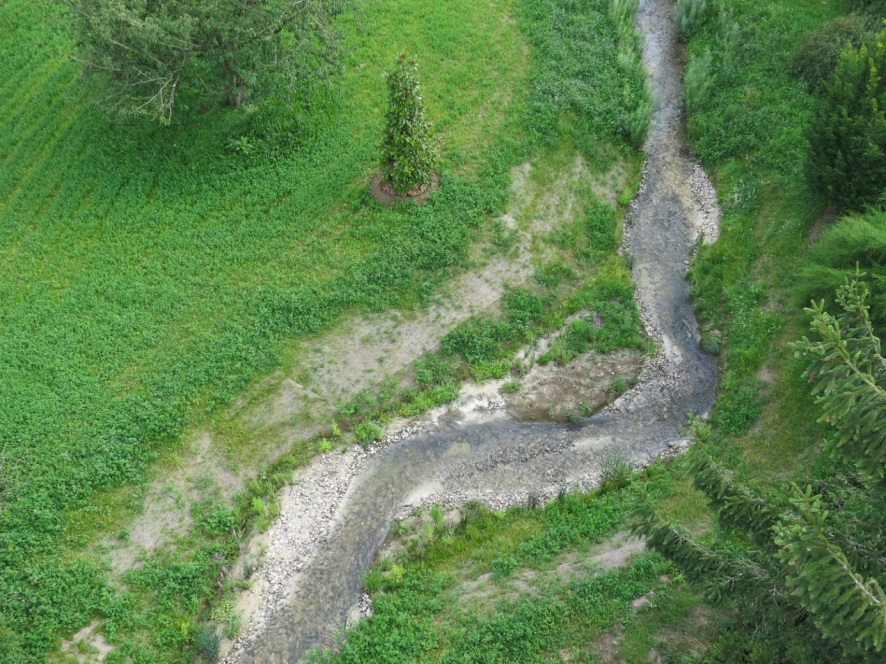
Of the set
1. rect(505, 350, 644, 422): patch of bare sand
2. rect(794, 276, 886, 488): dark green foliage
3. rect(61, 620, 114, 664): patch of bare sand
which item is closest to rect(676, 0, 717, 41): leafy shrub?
rect(505, 350, 644, 422): patch of bare sand

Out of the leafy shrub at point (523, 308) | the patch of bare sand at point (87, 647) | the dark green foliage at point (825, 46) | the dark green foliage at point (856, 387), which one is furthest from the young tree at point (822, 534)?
the dark green foliage at point (825, 46)

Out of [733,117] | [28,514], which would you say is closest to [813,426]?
[733,117]

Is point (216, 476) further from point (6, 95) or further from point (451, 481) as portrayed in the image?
point (6, 95)

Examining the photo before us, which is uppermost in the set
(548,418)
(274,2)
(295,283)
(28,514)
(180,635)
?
(274,2)

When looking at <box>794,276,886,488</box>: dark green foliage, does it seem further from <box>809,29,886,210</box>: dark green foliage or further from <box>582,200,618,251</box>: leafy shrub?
<box>582,200,618,251</box>: leafy shrub

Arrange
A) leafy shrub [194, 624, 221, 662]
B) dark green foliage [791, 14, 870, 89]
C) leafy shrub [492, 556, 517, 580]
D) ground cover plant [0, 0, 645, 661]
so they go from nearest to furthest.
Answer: leafy shrub [194, 624, 221, 662] → leafy shrub [492, 556, 517, 580] → ground cover plant [0, 0, 645, 661] → dark green foliage [791, 14, 870, 89]

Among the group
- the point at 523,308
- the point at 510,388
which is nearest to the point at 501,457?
the point at 510,388
